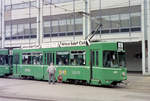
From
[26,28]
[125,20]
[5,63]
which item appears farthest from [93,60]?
[26,28]

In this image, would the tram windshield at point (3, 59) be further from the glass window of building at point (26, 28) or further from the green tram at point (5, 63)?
the glass window of building at point (26, 28)

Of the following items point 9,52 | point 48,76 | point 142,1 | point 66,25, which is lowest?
point 48,76

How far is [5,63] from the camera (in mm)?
25203

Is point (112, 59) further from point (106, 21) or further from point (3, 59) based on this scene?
point (106, 21)

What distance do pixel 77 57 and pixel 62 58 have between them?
1.63m

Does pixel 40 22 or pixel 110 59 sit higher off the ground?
pixel 40 22

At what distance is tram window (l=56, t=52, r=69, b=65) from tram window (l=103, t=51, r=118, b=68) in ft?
12.3

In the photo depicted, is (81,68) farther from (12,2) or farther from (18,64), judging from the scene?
(12,2)

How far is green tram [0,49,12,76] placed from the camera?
81.5 ft

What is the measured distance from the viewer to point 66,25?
33.5m

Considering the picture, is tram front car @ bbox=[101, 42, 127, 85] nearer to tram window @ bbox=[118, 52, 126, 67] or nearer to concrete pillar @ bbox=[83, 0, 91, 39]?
tram window @ bbox=[118, 52, 126, 67]

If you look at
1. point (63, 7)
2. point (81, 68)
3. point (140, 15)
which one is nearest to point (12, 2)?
point (63, 7)

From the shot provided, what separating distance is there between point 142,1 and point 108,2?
438cm

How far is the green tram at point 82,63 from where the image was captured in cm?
1623
